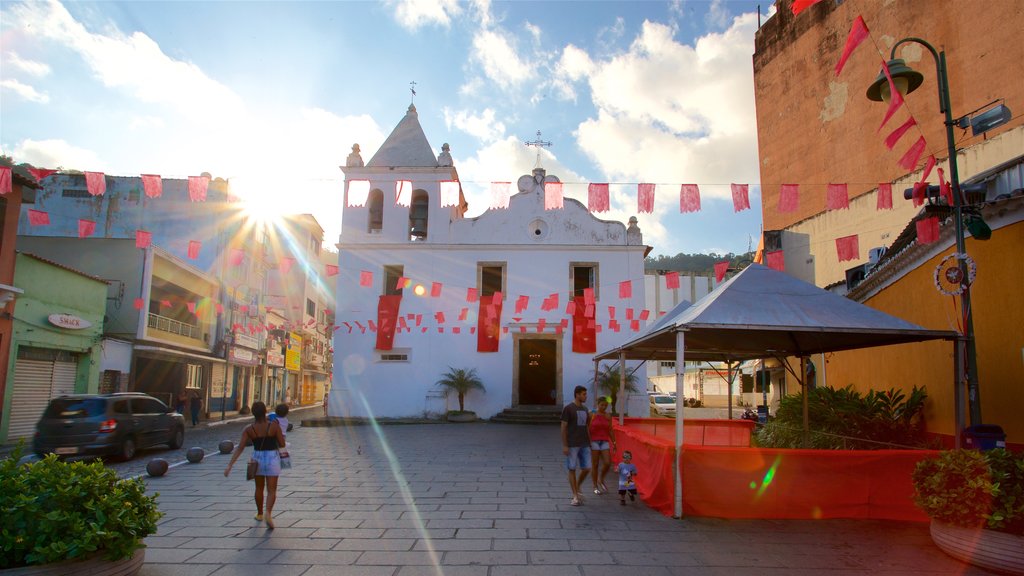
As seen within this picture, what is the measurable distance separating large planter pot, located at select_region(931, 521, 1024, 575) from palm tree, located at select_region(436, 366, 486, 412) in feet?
63.1

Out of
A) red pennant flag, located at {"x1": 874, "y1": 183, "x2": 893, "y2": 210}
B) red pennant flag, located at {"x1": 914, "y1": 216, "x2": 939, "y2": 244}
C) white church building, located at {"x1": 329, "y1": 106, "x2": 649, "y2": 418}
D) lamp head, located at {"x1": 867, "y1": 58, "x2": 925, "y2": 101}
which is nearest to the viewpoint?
lamp head, located at {"x1": 867, "y1": 58, "x2": 925, "y2": 101}

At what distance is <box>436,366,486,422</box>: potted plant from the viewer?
79.4ft

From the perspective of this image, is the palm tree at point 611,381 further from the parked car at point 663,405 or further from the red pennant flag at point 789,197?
the red pennant flag at point 789,197

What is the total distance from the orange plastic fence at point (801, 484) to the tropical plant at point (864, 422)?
300 centimetres

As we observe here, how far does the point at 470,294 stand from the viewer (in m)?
24.9

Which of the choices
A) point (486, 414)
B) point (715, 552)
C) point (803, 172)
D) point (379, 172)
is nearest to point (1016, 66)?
point (803, 172)

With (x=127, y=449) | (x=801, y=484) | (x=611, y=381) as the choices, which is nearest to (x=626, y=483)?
(x=801, y=484)

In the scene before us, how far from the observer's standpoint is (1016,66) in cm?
1534

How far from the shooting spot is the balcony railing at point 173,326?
939 inches

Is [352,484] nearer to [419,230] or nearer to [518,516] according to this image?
[518,516]

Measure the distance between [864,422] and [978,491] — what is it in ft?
19.1

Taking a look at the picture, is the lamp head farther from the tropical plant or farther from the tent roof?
the tropical plant

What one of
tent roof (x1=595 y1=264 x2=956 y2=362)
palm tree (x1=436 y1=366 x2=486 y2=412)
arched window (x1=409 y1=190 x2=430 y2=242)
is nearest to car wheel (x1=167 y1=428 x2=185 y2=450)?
palm tree (x1=436 y1=366 x2=486 y2=412)

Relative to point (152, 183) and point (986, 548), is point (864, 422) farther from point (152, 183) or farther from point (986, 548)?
point (152, 183)
